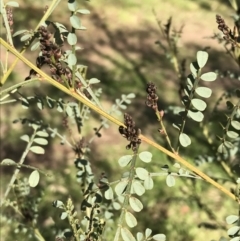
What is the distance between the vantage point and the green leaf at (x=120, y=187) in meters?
1.16

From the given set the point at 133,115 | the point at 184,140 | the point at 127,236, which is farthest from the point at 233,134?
the point at 133,115

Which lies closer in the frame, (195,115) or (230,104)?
(195,115)

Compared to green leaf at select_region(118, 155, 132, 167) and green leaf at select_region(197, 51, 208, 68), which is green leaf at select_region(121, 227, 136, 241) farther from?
green leaf at select_region(197, 51, 208, 68)

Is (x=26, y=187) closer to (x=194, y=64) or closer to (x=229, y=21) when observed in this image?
(x=194, y=64)

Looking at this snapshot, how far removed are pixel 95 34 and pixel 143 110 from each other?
1.92m

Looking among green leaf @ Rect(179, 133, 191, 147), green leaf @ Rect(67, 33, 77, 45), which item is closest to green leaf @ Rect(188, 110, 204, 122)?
green leaf @ Rect(179, 133, 191, 147)

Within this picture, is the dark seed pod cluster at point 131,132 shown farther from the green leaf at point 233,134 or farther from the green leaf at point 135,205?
the green leaf at point 233,134

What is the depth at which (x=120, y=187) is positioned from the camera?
45.7 inches

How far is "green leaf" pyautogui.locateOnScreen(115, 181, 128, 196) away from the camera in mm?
1155

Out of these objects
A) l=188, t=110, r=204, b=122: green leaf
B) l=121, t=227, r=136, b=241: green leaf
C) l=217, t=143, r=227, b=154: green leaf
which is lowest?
l=121, t=227, r=136, b=241: green leaf

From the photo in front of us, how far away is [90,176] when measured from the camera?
1.76 meters

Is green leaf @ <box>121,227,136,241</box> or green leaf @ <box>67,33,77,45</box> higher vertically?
green leaf @ <box>67,33,77,45</box>

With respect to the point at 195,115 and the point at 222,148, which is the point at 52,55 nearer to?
the point at 195,115

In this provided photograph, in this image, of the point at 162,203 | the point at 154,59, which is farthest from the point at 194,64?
the point at 154,59
